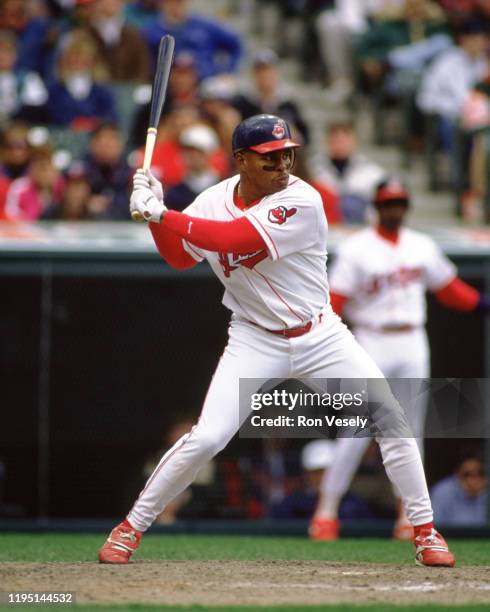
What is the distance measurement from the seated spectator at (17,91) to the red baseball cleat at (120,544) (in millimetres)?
5543

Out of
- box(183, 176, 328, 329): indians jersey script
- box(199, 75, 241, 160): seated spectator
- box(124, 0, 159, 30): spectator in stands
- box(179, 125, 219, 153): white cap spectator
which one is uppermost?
box(124, 0, 159, 30): spectator in stands

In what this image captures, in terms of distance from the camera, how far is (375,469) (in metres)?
8.33

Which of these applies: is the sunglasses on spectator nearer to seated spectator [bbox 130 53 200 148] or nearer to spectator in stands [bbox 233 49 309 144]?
spectator in stands [bbox 233 49 309 144]

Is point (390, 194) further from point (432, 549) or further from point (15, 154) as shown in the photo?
point (15, 154)

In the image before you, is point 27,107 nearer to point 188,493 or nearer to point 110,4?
point 110,4

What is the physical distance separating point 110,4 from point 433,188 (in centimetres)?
301

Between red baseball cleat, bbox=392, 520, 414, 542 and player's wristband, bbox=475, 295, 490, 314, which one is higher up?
player's wristband, bbox=475, 295, 490, 314

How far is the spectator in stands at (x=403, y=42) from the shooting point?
38.8 ft

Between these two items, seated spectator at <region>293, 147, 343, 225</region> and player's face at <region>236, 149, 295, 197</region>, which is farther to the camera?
seated spectator at <region>293, 147, 343, 225</region>

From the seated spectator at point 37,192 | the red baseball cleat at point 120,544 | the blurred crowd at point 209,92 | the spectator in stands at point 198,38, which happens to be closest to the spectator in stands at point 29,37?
the blurred crowd at point 209,92

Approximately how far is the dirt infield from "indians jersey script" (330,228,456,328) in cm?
226

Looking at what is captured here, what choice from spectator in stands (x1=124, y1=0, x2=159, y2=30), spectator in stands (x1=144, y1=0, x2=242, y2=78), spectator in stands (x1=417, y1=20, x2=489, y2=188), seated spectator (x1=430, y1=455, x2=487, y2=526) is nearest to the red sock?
seated spectator (x1=430, y1=455, x2=487, y2=526)

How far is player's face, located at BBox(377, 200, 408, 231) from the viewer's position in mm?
7664

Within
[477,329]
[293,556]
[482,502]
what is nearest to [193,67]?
[477,329]
